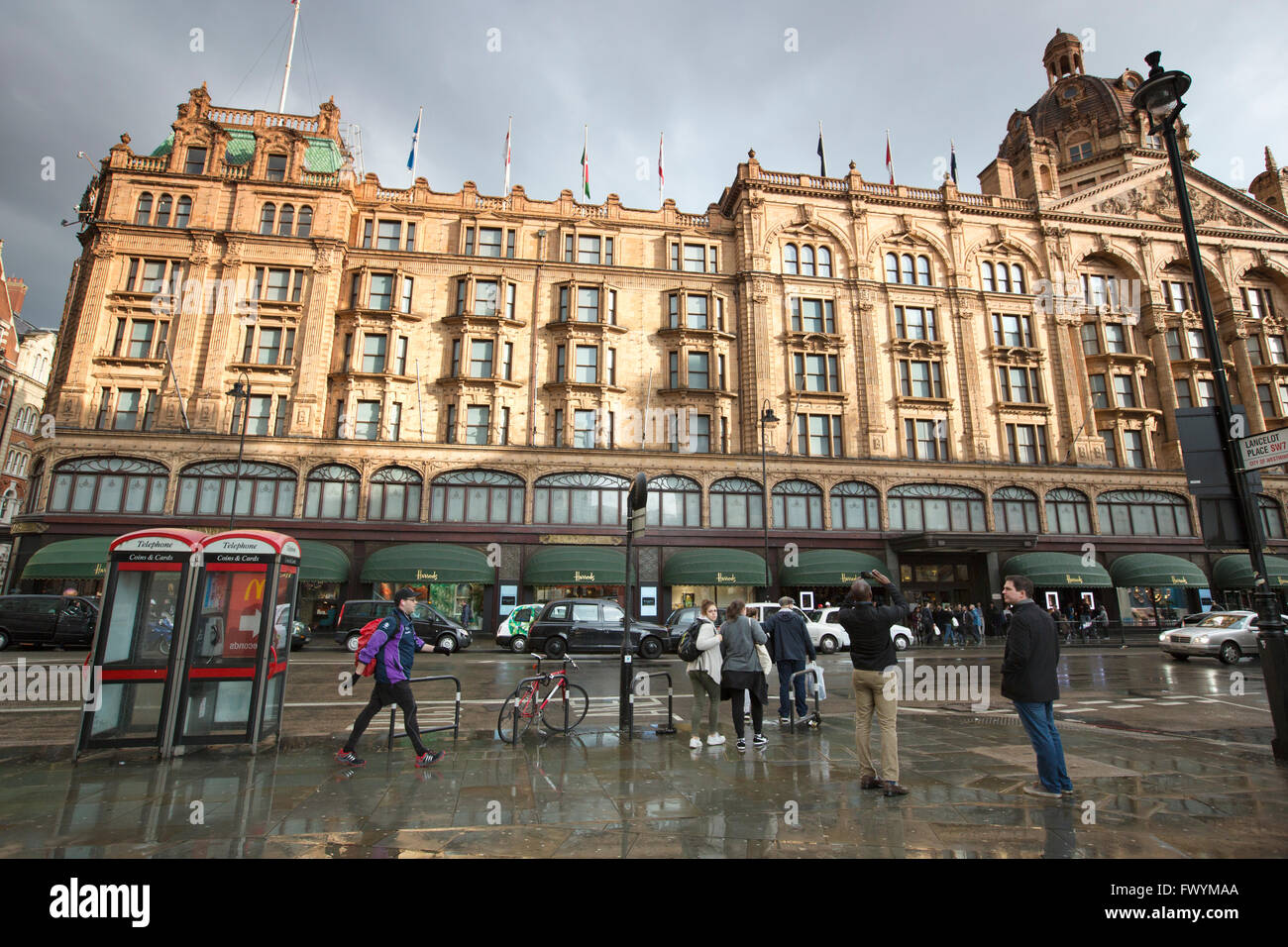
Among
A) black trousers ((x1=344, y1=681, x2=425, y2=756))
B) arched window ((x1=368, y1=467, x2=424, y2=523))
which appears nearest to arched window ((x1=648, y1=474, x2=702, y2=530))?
arched window ((x1=368, y1=467, x2=424, y2=523))

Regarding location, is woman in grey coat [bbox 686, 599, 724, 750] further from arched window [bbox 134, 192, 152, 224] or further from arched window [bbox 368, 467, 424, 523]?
arched window [bbox 134, 192, 152, 224]

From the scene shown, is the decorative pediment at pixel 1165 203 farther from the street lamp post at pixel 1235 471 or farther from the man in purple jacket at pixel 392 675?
the man in purple jacket at pixel 392 675

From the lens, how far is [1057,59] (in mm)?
58938

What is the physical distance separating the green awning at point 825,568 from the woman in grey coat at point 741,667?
23058mm

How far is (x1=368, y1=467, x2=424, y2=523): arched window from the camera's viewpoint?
3086 centimetres

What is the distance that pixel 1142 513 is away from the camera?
35938mm

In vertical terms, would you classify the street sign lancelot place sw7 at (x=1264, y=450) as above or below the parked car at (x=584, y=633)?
above

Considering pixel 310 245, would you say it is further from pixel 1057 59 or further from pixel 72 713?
pixel 1057 59

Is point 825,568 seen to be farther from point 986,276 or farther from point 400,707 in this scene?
point 400,707

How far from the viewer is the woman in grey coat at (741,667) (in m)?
8.48

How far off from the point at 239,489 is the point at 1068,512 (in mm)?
43693

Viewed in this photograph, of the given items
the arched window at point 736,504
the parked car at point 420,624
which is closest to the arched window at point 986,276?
the arched window at point 736,504

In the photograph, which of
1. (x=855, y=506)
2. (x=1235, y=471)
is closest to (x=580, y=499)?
(x=855, y=506)

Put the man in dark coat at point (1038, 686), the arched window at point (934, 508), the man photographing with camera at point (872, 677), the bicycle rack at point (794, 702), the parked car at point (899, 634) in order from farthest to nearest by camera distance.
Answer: the arched window at point (934, 508), the parked car at point (899, 634), the bicycle rack at point (794, 702), the man photographing with camera at point (872, 677), the man in dark coat at point (1038, 686)
